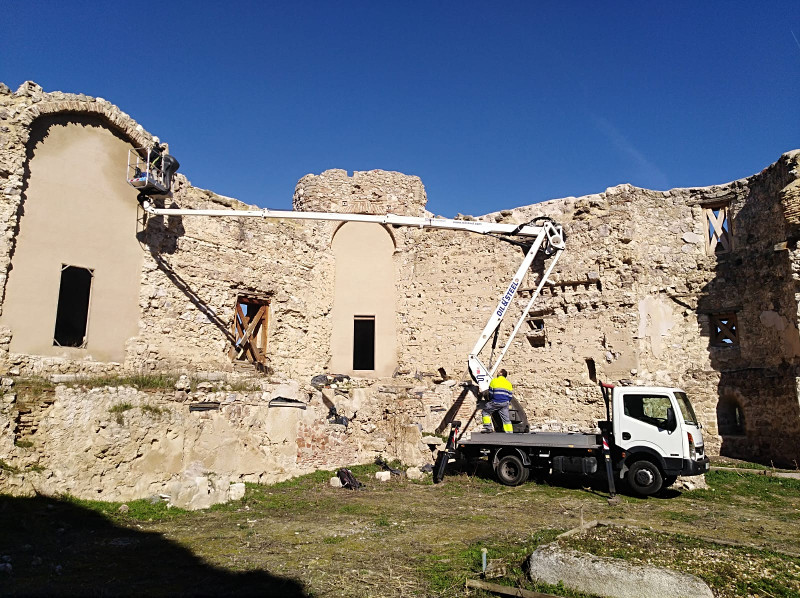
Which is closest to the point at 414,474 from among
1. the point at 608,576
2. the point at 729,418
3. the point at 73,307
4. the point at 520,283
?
the point at 520,283

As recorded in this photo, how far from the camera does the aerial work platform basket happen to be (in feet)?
40.5

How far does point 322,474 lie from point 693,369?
9425 mm

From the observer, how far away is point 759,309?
13.9m

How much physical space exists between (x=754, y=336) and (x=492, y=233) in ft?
22.3

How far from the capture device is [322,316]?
1638cm

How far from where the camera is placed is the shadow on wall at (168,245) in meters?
12.8

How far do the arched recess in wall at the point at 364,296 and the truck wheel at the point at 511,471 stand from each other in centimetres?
647

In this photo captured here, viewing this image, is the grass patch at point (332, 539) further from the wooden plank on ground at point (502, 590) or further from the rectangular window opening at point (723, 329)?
the rectangular window opening at point (723, 329)

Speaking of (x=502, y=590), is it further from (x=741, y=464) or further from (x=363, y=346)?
(x=363, y=346)

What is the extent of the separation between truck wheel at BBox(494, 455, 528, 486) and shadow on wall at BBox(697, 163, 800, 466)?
6.46m

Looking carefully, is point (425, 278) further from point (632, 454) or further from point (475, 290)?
point (632, 454)

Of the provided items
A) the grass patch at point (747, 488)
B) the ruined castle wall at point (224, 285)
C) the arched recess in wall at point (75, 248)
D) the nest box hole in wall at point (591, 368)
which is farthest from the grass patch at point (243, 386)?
the grass patch at point (747, 488)

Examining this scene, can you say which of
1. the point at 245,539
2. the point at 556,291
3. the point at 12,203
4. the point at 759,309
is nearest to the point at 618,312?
the point at 556,291

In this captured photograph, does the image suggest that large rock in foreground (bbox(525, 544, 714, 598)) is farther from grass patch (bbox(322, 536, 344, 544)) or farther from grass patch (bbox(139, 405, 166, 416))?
grass patch (bbox(139, 405, 166, 416))
